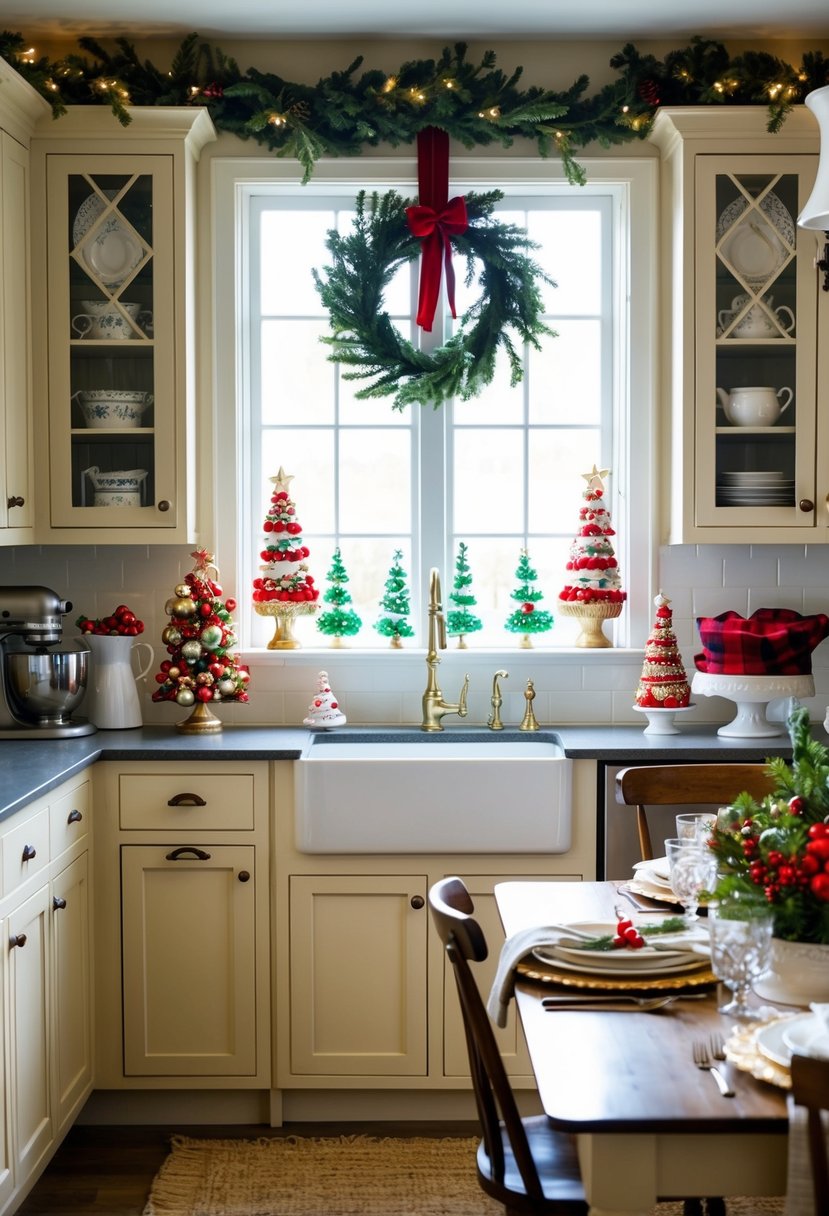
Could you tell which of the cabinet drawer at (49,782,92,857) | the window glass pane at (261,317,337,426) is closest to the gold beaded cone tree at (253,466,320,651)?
the window glass pane at (261,317,337,426)

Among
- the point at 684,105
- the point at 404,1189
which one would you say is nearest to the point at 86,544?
the point at 404,1189

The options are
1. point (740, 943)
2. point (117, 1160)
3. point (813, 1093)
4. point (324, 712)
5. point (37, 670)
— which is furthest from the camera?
point (324, 712)

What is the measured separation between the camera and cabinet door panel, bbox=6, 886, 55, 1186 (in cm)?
248

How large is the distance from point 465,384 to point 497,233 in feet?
1.53

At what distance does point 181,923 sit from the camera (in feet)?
10.3

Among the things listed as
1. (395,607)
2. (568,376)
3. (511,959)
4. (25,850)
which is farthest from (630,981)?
(568,376)

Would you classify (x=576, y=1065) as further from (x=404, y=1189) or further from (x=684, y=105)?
(x=684, y=105)

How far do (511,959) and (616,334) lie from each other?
2.42 metres

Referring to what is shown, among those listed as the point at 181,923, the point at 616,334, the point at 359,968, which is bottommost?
the point at 359,968

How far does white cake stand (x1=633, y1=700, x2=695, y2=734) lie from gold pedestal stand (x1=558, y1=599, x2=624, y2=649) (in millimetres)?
333

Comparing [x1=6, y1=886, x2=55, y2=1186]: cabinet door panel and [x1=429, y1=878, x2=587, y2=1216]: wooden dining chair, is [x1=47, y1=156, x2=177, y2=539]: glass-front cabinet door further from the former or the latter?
[x1=429, y1=878, x2=587, y2=1216]: wooden dining chair

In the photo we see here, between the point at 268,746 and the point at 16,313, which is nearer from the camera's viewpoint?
the point at 268,746

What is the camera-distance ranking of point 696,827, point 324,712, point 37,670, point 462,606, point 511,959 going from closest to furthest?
point 511,959
point 696,827
point 37,670
point 324,712
point 462,606

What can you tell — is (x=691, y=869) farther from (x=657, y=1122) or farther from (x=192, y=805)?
(x=192, y=805)
